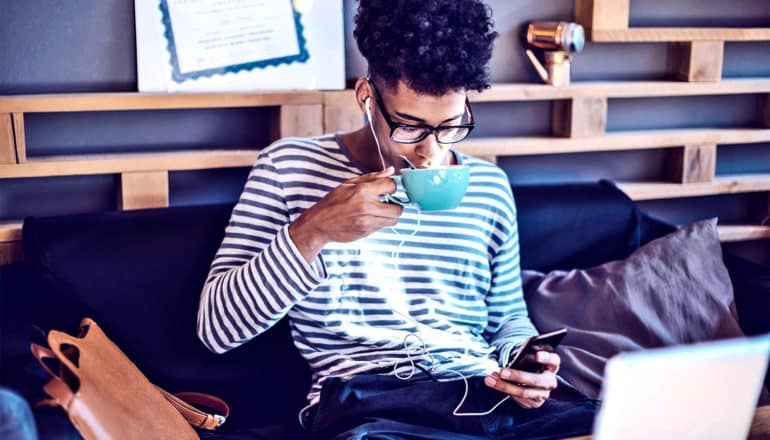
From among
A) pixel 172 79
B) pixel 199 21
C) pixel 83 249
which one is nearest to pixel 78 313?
pixel 83 249

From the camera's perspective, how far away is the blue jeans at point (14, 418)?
3.82 ft

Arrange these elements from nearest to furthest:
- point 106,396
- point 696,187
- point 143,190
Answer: point 106,396 → point 143,190 → point 696,187

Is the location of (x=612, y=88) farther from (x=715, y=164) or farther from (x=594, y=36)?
(x=715, y=164)

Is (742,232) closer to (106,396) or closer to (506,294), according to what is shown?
(506,294)

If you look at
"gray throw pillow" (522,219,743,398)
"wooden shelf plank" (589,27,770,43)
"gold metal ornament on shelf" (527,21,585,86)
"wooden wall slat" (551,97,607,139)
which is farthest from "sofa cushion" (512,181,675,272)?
"wooden shelf plank" (589,27,770,43)

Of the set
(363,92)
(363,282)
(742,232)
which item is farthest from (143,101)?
(742,232)

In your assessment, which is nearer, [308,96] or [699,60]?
[308,96]

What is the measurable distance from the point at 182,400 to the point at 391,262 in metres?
0.49

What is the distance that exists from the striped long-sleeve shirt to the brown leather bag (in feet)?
0.53

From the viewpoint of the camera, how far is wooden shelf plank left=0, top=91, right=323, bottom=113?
6.10 ft

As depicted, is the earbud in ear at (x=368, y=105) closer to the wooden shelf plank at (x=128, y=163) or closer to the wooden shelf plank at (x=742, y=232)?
the wooden shelf plank at (x=128, y=163)

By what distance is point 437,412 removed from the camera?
152 centimetres

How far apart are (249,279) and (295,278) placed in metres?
0.09

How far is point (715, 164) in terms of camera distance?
264 cm
